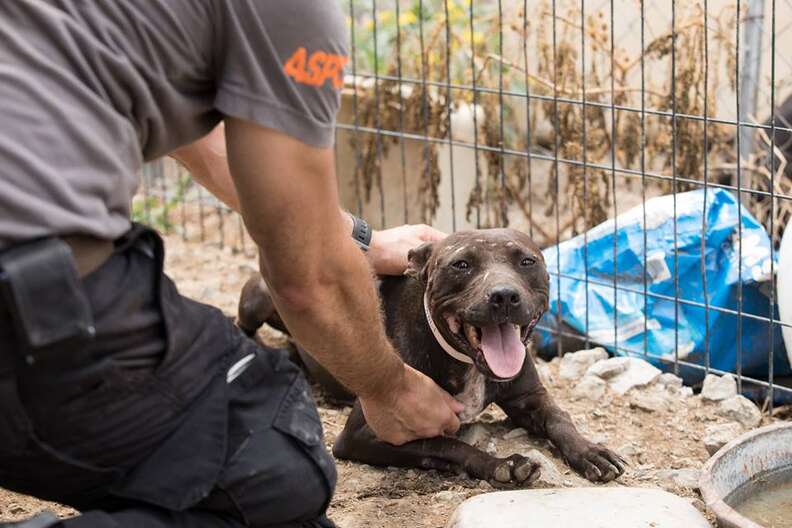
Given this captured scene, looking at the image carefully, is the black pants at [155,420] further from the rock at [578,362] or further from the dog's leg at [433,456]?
the rock at [578,362]

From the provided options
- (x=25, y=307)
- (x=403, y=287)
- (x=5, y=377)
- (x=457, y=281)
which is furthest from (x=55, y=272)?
(x=403, y=287)

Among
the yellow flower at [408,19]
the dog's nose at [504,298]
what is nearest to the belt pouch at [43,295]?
the dog's nose at [504,298]

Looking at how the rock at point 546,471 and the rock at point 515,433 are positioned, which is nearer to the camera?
the rock at point 546,471

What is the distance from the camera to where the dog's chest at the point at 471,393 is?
416 cm

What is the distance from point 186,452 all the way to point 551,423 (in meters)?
1.86

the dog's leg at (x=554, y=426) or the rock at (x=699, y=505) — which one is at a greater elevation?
the dog's leg at (x=554, y=426)

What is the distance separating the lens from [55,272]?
2238 millimetres

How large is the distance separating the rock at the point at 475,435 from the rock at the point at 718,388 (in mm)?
898

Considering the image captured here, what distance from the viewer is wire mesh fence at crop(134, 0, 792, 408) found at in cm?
493

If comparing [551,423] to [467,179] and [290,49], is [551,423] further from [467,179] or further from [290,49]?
[467,179]

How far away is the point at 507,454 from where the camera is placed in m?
4.16

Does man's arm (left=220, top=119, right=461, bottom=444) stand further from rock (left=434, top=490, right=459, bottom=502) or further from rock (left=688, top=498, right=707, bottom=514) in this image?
rock (left=688, top=498, right=707, bottom=514)

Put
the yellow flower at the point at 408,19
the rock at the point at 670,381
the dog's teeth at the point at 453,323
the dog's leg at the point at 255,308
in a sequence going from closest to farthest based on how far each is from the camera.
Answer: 1. the dog's teeth at the point at 453,323
2. the rock at the point at 670,381
3. the dog's leg at the point at 255,308
4. the yellow flower at the point at 408,19

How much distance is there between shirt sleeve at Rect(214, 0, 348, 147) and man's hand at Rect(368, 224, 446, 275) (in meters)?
1.97
